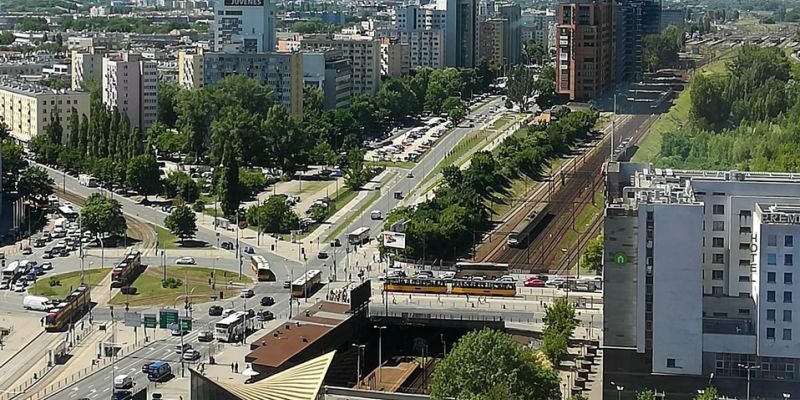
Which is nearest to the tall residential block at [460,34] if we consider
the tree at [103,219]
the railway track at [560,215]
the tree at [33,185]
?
the railway track at [560,215]

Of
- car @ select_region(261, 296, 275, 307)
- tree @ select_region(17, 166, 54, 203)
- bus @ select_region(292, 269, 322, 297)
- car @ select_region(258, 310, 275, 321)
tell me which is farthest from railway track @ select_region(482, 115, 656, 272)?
tree @ select_region(17, 166, 54, 203)

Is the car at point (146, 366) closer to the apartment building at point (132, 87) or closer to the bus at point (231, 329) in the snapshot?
the bus at point (231, 329)

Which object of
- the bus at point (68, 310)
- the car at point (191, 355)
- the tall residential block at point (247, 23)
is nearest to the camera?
the car at point (191, 355)

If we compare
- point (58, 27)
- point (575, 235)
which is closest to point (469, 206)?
point (575, 235)

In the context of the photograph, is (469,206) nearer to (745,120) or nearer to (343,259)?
(343,259)

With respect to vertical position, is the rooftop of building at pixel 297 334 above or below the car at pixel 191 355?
above

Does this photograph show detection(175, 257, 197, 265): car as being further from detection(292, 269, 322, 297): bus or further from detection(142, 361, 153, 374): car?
detection(142, 361, 153, 374): car
